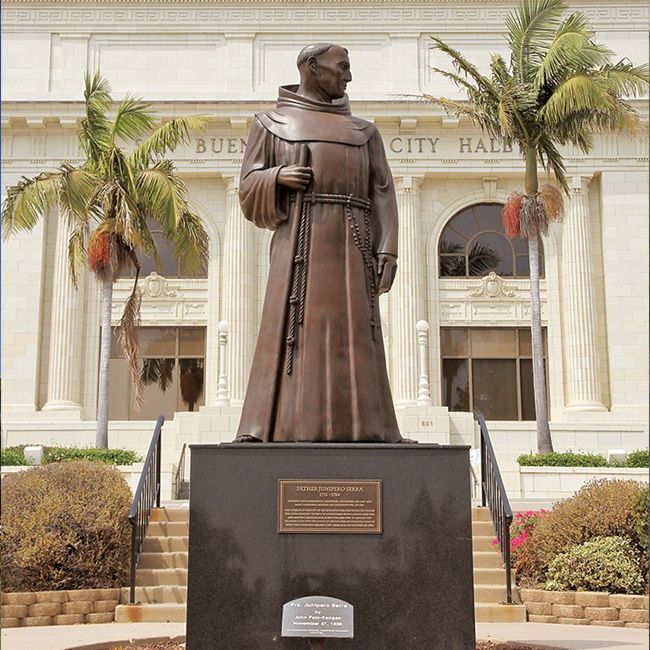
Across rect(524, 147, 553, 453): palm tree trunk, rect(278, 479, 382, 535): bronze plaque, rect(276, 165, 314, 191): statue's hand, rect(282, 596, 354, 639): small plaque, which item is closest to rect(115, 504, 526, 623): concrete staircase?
rect(278, 479, 382, 535): bronze plaque

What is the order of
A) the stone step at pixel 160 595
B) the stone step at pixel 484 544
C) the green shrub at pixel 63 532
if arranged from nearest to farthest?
the green shrub at pixel 63 532, the stone step at pixel 160 595, the stone step at pixel 484 544

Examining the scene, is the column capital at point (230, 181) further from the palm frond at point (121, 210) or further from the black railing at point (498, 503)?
the black railing at point (498, 503)

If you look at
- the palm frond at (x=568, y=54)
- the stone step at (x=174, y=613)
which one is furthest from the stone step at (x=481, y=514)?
the palm frond at (x=568, y=54)

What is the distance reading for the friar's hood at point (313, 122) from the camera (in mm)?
6840

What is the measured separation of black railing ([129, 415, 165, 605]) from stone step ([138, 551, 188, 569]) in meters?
0.14

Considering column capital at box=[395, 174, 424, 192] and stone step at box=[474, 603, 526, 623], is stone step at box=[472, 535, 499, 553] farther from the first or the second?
column capital at box=[395, 174, 424, 192]

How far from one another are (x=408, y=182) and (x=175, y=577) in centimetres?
2102

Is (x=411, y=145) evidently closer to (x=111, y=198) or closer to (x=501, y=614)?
(x=111, y=198)

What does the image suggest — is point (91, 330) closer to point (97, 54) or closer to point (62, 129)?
point (62, 129)

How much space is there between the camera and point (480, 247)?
30.4m

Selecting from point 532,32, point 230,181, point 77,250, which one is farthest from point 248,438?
point 230,181

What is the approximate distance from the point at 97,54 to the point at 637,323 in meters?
20.0

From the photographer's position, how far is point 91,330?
29219 millimetres

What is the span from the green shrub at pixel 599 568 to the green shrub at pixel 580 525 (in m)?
0.19
